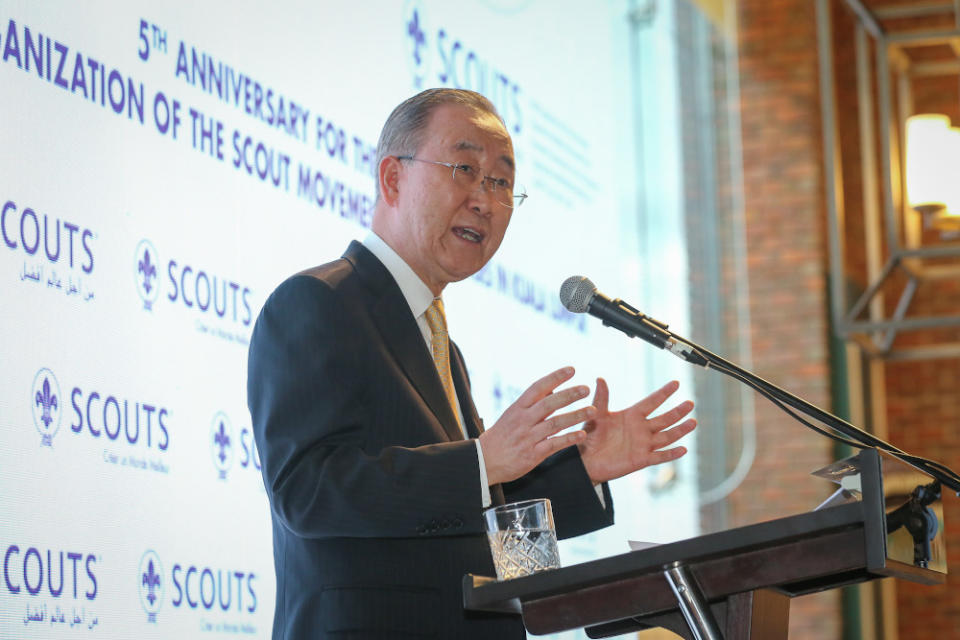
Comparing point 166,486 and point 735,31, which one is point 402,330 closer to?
point 166,486

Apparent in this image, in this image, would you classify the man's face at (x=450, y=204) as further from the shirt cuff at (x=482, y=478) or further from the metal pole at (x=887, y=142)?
the metal pole at (x=887, y=142)

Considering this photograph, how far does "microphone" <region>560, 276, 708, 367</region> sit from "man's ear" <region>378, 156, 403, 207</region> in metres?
0.52

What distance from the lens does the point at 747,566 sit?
1.63 meters

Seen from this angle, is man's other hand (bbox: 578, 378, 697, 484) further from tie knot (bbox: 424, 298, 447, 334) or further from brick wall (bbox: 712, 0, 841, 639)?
brick wall (bbox: 712, 0, 841, 639)

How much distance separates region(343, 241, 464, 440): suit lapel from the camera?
7.33 feet

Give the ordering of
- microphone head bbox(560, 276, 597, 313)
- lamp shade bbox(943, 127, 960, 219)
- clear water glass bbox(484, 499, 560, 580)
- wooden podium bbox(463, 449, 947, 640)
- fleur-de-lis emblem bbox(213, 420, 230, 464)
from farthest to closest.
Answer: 1. lamp shade bbox(943, 127, 960, 219)
2. fleur-de-lis emblem bbox(213, 420, 230, 464)
3. microphone head bbox(560, 276, 597, 313)
4. clear water glass bbox(484, 499, 560, 580)
5. wooden podium bbox(463, 449, 947, 640)

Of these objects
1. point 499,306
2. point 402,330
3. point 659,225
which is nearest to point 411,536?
point 402,330

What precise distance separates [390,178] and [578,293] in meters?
0.59

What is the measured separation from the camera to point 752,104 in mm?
8117

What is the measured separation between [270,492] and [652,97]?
5.42 metres

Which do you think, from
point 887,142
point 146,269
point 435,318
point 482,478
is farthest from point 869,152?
point 482,478

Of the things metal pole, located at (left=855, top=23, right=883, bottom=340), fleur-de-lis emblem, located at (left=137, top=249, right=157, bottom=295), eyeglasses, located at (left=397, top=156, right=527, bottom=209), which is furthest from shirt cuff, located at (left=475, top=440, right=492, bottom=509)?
metal pole, located at (left=855, top=23, right=883, bottom=340)

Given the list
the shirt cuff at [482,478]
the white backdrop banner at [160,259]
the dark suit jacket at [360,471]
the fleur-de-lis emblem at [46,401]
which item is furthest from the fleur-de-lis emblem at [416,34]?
the shirt cuff at [482,478]

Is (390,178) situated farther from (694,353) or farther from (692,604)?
(692,604)
